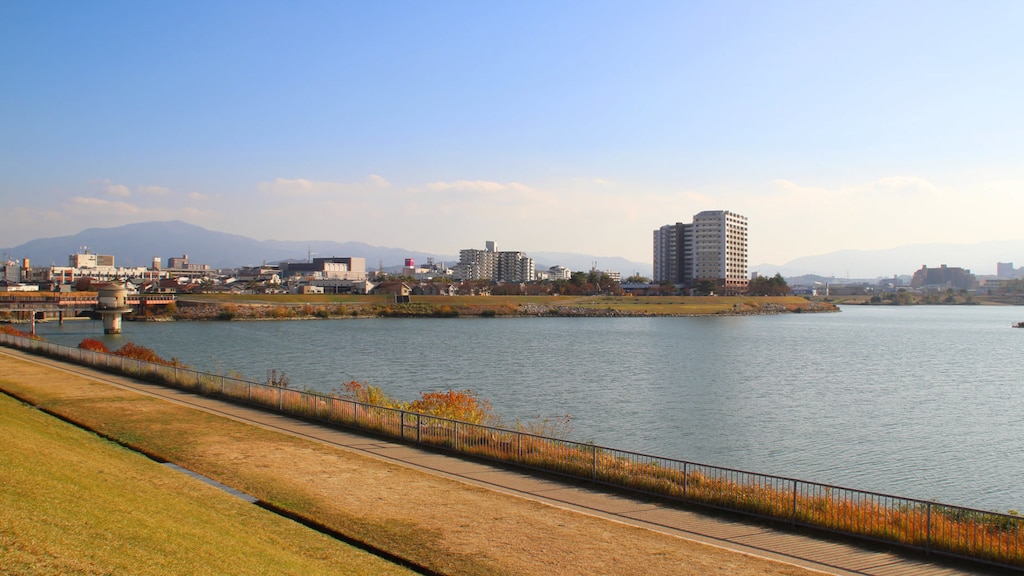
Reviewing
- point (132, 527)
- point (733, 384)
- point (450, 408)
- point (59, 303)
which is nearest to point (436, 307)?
point (59, 303)

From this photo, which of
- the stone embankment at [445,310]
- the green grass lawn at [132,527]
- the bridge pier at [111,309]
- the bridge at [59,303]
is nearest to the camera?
the green grass lawn at [132,527]

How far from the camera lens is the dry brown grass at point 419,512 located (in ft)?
33.8

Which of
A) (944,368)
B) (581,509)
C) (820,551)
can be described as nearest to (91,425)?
(581,509)

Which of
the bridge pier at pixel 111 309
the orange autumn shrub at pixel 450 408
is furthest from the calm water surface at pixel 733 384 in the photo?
the orange autumn shrub at pixel 450 408

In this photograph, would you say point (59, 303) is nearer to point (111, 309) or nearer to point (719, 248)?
point (111, 309)

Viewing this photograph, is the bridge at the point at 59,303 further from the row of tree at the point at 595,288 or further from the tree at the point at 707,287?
the tree at the point at 707,287

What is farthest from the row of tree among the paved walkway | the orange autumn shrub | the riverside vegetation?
the paved walkway

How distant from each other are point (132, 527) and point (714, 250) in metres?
185

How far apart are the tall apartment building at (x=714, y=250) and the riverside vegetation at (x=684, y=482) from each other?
535 feet

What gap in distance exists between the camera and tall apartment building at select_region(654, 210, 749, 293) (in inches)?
7224

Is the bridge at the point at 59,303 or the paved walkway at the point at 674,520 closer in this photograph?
the paved walkway at the point at 674,520

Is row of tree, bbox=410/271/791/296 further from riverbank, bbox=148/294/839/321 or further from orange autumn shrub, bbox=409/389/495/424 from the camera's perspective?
orange autumn shrub, bbox=409/389/495/424

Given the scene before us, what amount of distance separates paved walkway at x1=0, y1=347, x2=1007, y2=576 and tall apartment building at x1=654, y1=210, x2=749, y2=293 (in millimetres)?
166510

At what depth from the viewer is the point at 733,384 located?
41.7m
